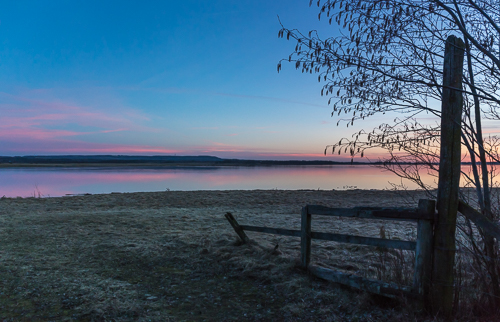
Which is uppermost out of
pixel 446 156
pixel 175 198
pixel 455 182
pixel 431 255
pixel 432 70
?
pixel 432 70

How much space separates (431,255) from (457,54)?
2568mm

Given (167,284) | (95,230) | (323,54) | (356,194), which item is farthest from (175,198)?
(323,54)

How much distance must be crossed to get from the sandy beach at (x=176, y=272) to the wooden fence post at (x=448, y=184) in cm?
48

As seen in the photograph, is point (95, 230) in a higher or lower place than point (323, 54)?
lower

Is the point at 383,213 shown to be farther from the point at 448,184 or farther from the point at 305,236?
the point at 305,236

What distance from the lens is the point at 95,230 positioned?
10.9 m

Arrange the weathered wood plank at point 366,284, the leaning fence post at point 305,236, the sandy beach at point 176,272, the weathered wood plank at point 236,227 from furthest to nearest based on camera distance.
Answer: the weathered wood plank at point 236,227 → the leaning fence post at point 305,236 → the sandy beach at point 176,272 → the weathered wood plank at point 366,284

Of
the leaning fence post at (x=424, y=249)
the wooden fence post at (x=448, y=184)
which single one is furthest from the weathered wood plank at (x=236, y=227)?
the wooden fence post at (x=448, y=184)

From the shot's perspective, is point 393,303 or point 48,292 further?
point 48,292

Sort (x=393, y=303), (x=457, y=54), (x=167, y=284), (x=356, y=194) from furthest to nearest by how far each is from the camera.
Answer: (x=356, y=194), (x=167, y=284), (x=393, y=303), (x=457, y=54)

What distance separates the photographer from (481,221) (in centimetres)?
409

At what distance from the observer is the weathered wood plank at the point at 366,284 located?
4.66 m

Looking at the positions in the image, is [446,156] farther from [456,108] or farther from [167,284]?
[167,284]

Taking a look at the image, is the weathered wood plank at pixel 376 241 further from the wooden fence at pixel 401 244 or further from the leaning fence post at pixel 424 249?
the leaning fence post at pixel 424 249
